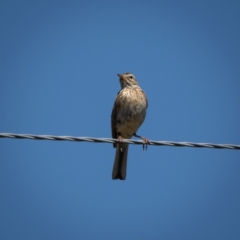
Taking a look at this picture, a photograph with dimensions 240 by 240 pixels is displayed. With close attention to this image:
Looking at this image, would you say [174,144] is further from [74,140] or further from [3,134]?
[3,134]

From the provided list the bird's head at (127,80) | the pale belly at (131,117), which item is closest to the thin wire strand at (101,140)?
the pale belly at (131,117)

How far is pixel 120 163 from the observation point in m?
10.1

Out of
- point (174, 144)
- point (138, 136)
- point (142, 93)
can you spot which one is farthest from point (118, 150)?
point (174, 144)

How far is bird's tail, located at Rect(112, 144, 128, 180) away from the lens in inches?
392

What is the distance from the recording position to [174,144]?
630 centimetres

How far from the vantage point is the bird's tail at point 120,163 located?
9945 mm

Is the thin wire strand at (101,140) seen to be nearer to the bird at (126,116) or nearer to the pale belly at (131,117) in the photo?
the bird at (126,116)

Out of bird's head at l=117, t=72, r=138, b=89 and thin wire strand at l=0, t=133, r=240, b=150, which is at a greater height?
bird's head at l=117, t=72, r=138, b=89

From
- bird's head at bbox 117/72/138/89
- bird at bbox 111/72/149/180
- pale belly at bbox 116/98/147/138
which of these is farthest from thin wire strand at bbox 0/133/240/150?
bird's head at bbox 117/72/138/89

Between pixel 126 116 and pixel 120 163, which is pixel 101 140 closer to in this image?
pixel 120 163

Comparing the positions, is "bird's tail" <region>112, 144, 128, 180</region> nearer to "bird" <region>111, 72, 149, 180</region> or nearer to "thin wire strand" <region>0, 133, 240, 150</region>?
"bird" <region>111, 72, 149, 180</region>

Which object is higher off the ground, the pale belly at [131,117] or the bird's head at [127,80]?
the bird's head at [127,80]

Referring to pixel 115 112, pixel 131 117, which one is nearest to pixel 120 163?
pixel 131 117

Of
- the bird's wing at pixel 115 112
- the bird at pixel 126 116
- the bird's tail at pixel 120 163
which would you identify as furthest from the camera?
the bird's wing at pixel 115 112
